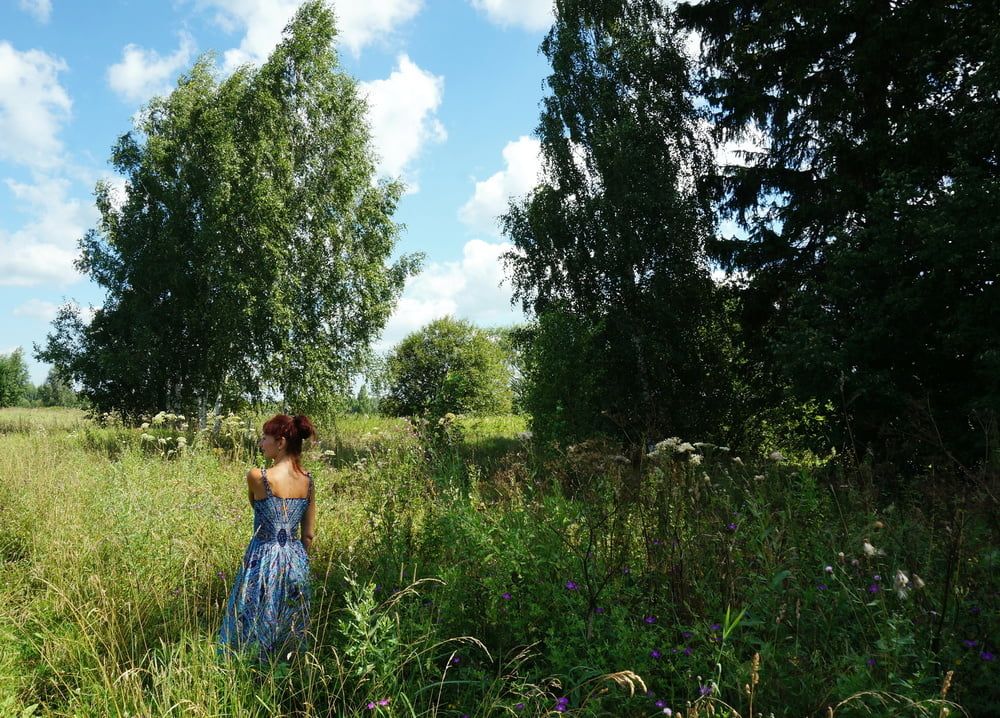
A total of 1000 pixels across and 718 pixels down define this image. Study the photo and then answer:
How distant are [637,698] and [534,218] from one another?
14244 millimetres

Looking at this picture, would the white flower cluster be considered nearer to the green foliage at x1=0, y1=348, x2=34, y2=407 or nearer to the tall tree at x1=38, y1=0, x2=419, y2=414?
the tall tree at x1=38, y1=0, x2=419, y2=414

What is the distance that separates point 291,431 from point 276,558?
81 cm

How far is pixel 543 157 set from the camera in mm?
16469

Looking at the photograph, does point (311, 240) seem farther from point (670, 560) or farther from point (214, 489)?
point (670, 560)

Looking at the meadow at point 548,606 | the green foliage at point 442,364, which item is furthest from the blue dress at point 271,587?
the green foliage at point 442,364

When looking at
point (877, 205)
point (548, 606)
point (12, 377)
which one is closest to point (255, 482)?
point (548, 606)

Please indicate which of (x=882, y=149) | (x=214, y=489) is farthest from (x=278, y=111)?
(x=882, y=149)

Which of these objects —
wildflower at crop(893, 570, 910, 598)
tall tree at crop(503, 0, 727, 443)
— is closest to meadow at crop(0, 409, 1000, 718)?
wildflower at crop(893, 570, 910, 598)

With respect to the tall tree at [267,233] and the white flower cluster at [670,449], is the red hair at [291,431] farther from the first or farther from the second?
the tall tree at [267,233]

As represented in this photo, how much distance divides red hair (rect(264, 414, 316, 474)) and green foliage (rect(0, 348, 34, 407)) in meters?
72.2

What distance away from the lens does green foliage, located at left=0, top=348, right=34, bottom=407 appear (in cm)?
6191

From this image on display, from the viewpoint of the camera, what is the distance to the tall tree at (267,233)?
15672 millimetres

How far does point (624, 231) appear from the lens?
47.7 feet

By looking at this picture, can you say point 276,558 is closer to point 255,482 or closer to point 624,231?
point 255,482
